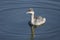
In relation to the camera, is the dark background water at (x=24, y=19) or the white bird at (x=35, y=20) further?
the white bird at (x=35, y=20)

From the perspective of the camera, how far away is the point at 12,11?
20.0 meters

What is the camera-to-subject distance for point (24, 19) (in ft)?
62.5

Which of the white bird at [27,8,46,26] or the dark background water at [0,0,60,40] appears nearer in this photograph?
the dark background water at [0,0,60,40]

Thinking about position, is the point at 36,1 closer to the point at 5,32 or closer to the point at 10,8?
the point at 10,8

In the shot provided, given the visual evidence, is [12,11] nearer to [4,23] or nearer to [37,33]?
[4,23]

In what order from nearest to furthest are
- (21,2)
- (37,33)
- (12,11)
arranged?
(37,33)
(12,11)
(21,2)

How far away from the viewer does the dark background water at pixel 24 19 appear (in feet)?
56.4

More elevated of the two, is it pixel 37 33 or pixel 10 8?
pixel 10 8

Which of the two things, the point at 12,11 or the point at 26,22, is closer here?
the point at 26,22

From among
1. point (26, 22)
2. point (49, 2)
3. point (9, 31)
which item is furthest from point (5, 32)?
point (49, 2)

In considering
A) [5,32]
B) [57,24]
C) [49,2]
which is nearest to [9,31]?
[5,32]

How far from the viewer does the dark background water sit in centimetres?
1720

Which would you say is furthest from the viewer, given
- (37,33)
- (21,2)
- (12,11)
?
(21,2)

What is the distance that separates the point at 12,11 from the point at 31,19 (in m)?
1.72
